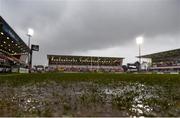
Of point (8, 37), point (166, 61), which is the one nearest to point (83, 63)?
point (166, 61)

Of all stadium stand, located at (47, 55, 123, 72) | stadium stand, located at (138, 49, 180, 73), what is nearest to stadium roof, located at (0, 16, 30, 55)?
stadium stand, located at (138, 49, 180, 73)

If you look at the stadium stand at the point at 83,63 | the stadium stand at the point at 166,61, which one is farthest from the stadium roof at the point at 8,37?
the stadium stand at the point at 83,63

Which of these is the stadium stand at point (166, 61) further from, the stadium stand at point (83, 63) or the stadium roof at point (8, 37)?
the stadium roof at point (8, 37)

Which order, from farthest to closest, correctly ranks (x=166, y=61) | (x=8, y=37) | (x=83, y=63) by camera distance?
1. (x=83, y=63)
2. (x=166, y=61)
3. (x=8, y=37)

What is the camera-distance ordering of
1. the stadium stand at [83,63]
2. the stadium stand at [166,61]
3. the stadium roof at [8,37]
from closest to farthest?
the stadium roof at [8,37] → the stadium stand at [166,61] → the stadium stand at [83,63]

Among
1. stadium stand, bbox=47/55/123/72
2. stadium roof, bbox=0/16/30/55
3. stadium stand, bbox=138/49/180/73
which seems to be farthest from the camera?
stadium stand, bbox=47/55/123/72

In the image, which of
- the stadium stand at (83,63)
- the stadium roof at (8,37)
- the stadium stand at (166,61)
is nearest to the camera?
the stadium roof at (8,37)

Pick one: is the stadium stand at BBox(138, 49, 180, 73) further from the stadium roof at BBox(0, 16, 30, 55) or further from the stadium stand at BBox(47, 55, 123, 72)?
the stadium roof at BBox(0, 16, 30, 55)

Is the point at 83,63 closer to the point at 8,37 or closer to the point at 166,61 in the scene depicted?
the point at 166,61

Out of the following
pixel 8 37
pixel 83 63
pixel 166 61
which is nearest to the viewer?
pixel 8 37

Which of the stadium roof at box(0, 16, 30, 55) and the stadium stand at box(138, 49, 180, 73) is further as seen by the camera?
the stadium stand at box(138, 49, 180, 73)

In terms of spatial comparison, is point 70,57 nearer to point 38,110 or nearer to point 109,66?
point 109,66

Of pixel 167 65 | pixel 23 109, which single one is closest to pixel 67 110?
pixel 23 109

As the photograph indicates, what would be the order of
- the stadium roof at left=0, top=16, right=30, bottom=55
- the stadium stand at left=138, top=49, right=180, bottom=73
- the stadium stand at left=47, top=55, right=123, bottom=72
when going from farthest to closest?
the stadium stand at left=47, top=55, right=123, bottom=72 < the stadium stand at left=138, top=49, right=180, bottom=73 < the stadium roof at left=0, top=16, right=30, bottom=55
